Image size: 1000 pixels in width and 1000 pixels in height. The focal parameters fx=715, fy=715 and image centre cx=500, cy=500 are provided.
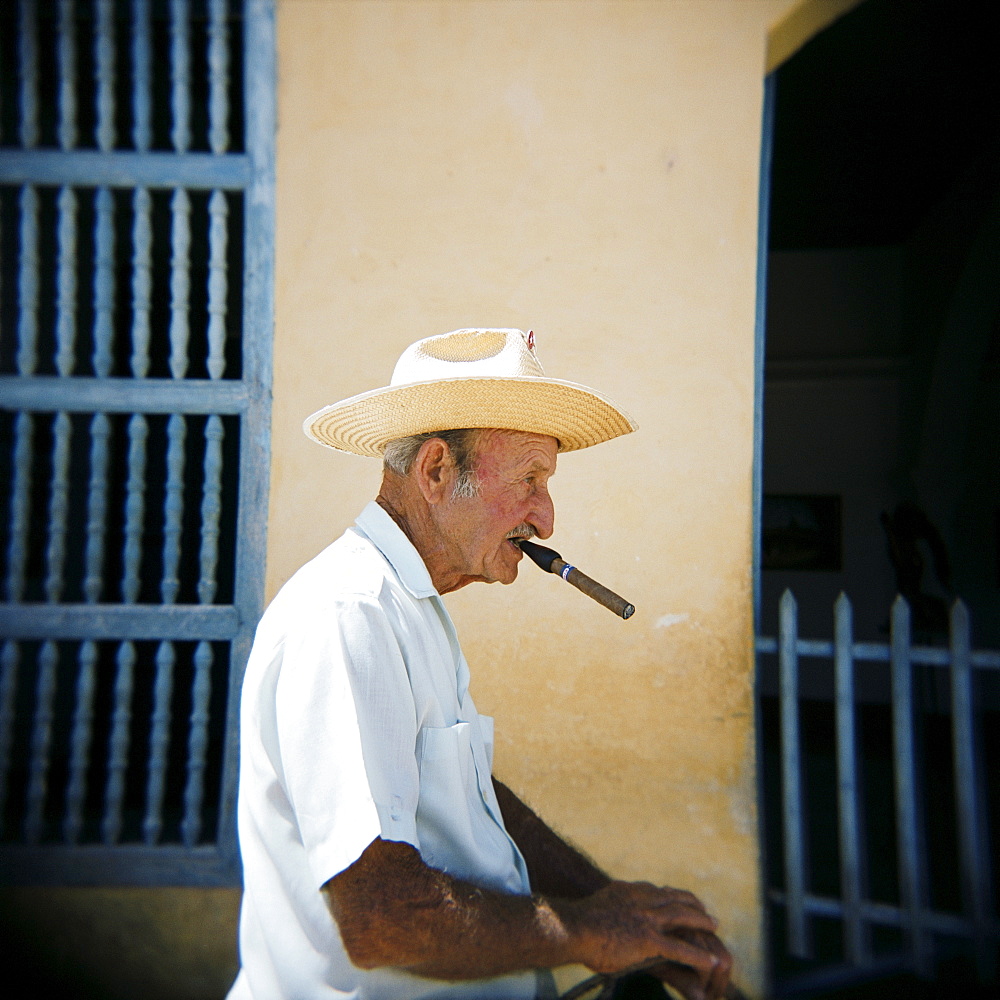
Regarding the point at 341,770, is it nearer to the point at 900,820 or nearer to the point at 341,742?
the point at 341,742

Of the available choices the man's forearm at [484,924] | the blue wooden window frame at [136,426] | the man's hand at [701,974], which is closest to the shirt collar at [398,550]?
the man's forearm at [484,924]

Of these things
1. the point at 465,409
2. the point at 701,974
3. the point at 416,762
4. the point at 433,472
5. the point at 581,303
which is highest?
the point at 581,303

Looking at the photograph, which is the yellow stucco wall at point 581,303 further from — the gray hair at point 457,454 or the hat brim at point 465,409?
the gray hair at point 457,454

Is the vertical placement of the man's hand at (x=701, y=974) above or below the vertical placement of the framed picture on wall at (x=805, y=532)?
below

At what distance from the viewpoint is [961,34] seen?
11.5ft

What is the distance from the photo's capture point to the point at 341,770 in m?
1.12

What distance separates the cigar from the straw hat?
29 cm

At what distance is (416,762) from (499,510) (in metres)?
0.57

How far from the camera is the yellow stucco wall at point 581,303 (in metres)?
2.38

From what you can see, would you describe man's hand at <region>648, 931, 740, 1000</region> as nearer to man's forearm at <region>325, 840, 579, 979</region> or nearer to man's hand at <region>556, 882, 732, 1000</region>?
man's hand at <region>556, 882, 732, 1000</region>

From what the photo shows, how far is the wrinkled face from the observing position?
1586 mm

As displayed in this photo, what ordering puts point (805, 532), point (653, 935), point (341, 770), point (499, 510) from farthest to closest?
point (805, 532) < point (499, 510) < point (653, 935) < point (341, 770)

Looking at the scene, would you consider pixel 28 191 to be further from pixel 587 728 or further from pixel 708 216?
pixel 587 728

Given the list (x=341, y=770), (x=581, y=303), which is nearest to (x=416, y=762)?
(x=341, y=770)
